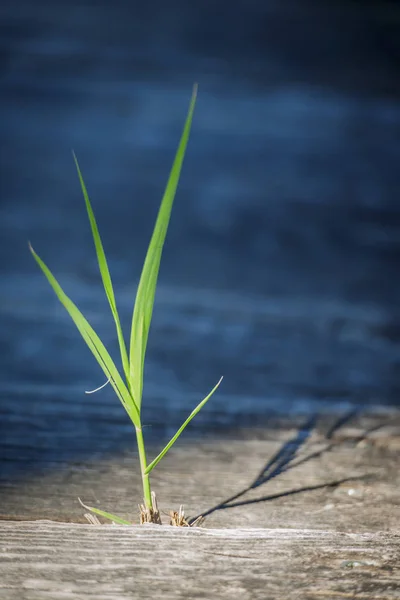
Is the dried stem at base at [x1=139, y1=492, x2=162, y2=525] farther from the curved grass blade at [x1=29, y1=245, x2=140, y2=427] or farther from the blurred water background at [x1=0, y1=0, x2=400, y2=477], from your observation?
the blurred water background at [x1=0, y1=0, x2=400, y2=477]

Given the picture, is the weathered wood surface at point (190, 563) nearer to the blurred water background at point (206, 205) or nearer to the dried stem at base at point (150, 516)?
the dried stem at base at point (150, 516)

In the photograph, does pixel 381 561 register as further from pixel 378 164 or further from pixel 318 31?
pixel 318 31

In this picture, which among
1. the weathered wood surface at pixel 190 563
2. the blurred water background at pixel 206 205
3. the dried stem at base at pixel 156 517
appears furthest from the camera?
the blurred water background at pixel 206 205

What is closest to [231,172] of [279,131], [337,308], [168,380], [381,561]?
[279,131]

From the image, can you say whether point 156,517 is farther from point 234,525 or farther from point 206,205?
point 206,205

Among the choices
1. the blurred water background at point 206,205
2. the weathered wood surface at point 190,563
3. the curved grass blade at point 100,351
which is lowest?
the blurred water background at point 206,205

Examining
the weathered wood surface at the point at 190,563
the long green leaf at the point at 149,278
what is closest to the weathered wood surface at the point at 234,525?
the weathered wood surface at the point at 190,563

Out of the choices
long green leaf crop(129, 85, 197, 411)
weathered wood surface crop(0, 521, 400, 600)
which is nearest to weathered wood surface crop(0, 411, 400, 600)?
weathered wood surface crop(0, 521, 400, 600)

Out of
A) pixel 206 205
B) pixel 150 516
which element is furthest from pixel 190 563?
pixel 206 205
